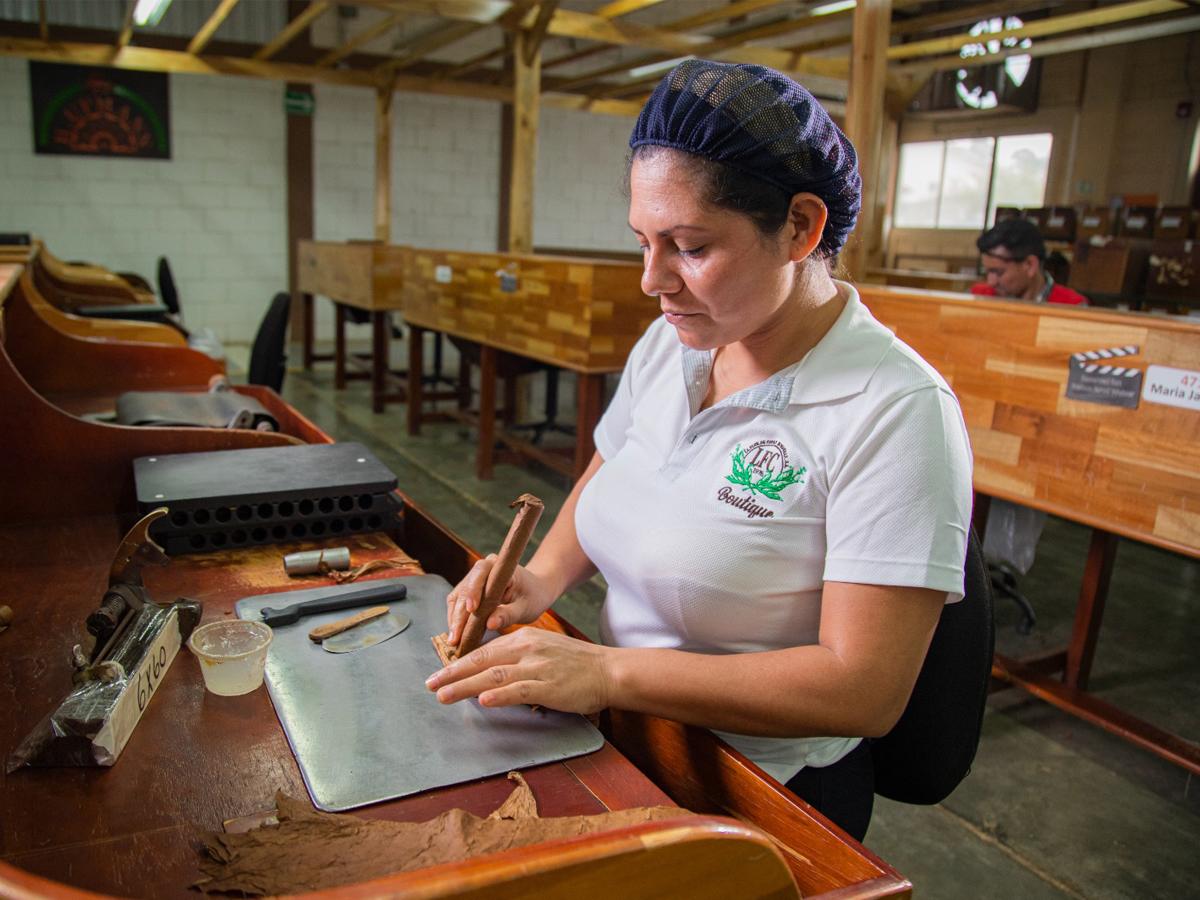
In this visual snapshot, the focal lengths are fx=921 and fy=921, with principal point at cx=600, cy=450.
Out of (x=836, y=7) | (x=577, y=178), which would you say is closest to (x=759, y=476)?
(x=836, y=7)

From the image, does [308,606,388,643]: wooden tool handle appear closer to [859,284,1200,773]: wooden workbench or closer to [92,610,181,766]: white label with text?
[92,610,181,766]: white label with text

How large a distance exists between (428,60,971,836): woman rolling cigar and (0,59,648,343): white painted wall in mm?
7294

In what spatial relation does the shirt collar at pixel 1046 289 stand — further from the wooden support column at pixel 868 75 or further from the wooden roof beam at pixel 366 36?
the wooden roof beam at pixel 366 36

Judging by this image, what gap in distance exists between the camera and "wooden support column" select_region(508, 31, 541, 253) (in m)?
6.09

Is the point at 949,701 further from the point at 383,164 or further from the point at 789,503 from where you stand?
the point at 383,164

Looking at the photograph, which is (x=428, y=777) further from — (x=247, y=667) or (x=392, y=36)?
(x=392, y=36)

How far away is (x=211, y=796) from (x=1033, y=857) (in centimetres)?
203

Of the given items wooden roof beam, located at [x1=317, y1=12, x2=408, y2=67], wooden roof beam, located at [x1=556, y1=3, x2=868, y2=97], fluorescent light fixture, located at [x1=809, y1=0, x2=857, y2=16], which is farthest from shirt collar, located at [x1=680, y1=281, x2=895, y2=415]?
wooden roof beam, located at [x1=317, y1=12, x2=408, y2=67]

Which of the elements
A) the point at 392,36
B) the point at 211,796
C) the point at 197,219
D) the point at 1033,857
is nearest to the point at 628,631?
the point at 211,796

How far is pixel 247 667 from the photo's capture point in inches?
41.3

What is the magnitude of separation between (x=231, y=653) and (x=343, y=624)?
15cm

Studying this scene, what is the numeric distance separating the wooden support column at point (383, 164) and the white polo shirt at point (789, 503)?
823cm

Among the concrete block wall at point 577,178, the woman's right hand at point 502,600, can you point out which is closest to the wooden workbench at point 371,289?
the concrete block wall at point 577,178

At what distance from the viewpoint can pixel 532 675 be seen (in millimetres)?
979
